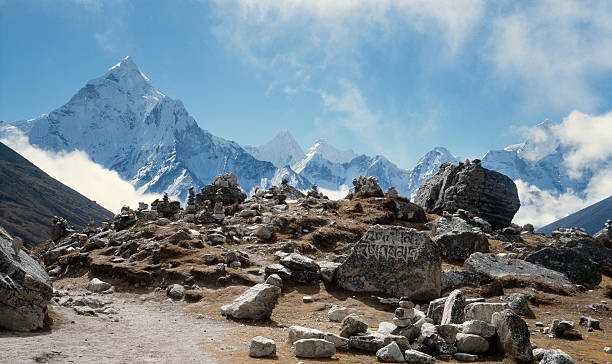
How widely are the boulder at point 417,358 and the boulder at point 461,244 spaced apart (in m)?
16.4

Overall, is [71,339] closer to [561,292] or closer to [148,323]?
[148,323]

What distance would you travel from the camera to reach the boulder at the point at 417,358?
8328mm

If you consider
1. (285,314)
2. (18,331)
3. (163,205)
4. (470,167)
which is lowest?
(18,331)

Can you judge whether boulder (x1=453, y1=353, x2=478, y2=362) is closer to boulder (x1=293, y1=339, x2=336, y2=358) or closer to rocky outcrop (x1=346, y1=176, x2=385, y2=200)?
boulder (x1=293, y1=339, x2=336, y2=358)

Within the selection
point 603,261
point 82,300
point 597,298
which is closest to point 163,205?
point 82,300

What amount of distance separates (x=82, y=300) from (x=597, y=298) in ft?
71.8

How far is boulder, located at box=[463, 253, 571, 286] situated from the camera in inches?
762

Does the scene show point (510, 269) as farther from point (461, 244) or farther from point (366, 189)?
point (366, 189)

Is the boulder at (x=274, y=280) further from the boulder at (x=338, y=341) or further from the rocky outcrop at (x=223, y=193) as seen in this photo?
the rocky outcrop at (x=223, y=193)

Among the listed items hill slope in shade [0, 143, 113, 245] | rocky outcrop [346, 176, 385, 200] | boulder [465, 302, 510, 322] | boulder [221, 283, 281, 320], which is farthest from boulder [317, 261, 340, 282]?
hill slope in shade [0, 143, 113, 245]

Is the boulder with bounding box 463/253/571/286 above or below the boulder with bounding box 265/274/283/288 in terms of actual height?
above

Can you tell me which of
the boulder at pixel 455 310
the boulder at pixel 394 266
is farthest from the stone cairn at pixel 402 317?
the boulder at pixel 394 266

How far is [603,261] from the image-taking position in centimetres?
2556

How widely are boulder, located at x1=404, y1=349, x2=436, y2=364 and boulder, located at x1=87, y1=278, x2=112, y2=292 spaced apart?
15830 millimetres
